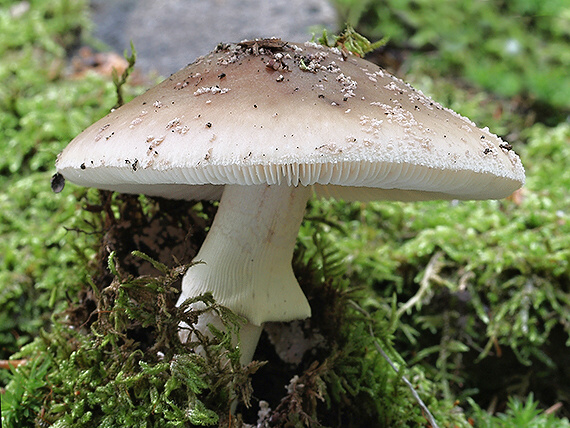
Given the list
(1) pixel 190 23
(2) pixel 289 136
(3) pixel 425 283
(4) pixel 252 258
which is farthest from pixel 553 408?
(1) pixel 190 23

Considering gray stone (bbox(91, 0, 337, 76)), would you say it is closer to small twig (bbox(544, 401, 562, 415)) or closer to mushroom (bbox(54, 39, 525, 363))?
mushroom (bbox(54, 39, 525, 363))

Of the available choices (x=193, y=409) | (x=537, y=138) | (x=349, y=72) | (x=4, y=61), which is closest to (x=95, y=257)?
(x=193, y=409)

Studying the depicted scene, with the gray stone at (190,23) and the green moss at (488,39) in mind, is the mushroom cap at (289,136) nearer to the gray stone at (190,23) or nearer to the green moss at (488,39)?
the gray stone at (190,23)

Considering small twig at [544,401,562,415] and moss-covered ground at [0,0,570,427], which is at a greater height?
moss-covered ground at [0,0,570,427]

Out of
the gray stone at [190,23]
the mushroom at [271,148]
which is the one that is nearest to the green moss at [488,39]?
the gray stone at [190,23]

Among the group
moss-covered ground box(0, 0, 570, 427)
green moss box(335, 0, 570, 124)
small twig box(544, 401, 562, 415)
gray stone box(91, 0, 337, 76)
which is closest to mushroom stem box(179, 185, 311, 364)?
moss-covered ground box(0, 0, 570, 427)

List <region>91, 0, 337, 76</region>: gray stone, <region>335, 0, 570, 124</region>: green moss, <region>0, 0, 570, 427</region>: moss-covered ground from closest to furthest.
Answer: <region>0, 0, 570, 427</region>: moss-covered ground < <region>91, 0, 337, 76</region>: gray stone < <region>335, 0, 570, 124</region>: green moss

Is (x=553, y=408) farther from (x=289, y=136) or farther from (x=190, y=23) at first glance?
(x=190, y=23)
